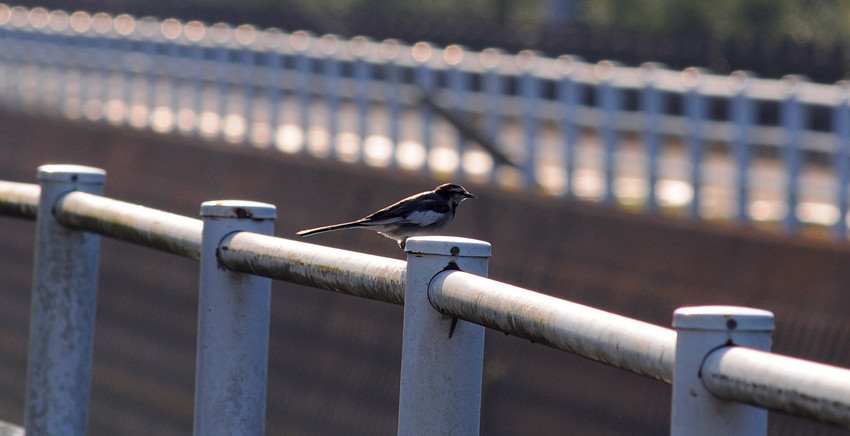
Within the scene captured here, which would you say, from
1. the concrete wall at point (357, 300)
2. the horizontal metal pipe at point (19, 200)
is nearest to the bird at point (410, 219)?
the horizontal metal pipe at point (19, 200)

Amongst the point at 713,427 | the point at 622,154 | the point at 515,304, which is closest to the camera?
the point at 713,427

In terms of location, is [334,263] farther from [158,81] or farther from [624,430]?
[158,81]

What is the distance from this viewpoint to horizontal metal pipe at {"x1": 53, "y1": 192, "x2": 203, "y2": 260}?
Result: 369cm

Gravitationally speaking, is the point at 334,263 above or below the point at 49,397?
above

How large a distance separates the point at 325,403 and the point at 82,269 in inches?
371

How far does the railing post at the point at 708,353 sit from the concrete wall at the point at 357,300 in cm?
757

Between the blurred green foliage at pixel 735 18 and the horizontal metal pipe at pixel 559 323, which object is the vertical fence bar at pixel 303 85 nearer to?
the horizontal metal pipe at pixel 559 323

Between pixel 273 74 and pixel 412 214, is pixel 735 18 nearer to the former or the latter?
pixel 273 74

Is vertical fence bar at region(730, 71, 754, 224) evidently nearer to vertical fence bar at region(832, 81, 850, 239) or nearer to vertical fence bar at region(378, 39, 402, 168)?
vertical fence bar at region(832, 81, 850, 239)

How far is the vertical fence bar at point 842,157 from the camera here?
11188 millimetres

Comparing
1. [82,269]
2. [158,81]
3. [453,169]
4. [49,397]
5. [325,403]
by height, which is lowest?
[325,403]

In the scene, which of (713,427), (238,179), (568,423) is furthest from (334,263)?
(238,179)

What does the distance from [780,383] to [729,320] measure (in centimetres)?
14

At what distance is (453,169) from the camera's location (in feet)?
47.4
